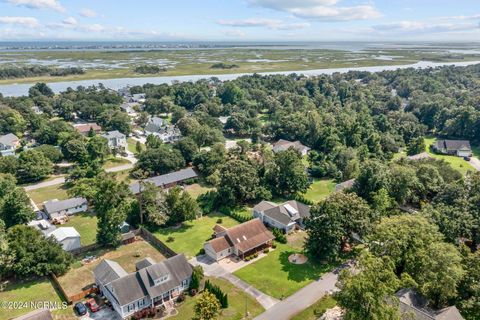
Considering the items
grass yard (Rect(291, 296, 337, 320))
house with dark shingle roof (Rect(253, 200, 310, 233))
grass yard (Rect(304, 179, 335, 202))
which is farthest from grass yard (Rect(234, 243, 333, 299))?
grass yard (Rect(304, 179, 335, 202))

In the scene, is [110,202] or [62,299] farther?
[110,202]

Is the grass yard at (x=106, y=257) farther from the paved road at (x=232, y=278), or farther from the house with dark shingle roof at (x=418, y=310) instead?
the house with dark shingle roof at (x=418, y=310)

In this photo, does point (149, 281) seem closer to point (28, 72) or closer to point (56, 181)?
point (56, 181)

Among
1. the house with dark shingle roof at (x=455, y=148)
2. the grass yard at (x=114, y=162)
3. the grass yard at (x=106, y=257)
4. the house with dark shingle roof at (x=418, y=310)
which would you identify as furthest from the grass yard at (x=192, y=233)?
the house with dark shingle roof at (x=455, y=148)

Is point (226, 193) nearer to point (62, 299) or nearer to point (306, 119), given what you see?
point (62, 299)

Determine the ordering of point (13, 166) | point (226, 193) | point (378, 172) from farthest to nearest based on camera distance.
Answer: point (13, 166) → point (226, 193) → point (378, 172)

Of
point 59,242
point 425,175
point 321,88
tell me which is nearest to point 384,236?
point 425,175

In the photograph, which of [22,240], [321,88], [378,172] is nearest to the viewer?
[22,240]
